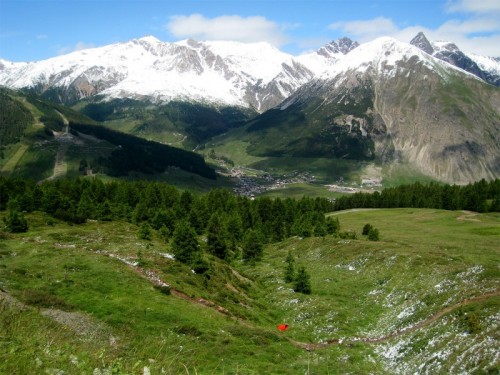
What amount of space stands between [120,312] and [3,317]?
31777 mm

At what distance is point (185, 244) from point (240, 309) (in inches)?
669

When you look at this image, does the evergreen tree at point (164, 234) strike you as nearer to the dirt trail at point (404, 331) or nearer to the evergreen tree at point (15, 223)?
the evergreen tree at point (15, 223)

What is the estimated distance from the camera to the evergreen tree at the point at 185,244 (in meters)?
62.7

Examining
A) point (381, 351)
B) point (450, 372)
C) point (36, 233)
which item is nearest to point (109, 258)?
point (36, 233)

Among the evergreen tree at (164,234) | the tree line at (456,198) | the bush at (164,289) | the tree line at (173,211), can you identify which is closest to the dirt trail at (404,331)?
the bush at (164,289)

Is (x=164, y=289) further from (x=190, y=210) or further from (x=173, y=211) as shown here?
(x=190, y=210)

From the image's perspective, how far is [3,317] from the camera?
350 inches

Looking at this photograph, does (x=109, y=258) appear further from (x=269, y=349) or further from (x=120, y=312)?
(x=269, y=349)

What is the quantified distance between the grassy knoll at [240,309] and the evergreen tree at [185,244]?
324 cm

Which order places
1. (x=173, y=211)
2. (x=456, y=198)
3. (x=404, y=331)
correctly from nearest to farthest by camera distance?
1. (x=404, y=331)
2. (x=173, y=211)
3. (x=456, y=198)

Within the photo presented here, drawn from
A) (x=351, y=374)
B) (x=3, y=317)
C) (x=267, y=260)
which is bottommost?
A: (x=267, y=260)

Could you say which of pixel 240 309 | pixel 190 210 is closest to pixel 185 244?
pixel 240 309

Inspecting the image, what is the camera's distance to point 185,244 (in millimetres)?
63344

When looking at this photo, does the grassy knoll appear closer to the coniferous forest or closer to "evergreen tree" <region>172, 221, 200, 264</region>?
"evergreen tree" <region>172, 221, 200, 264</region>
